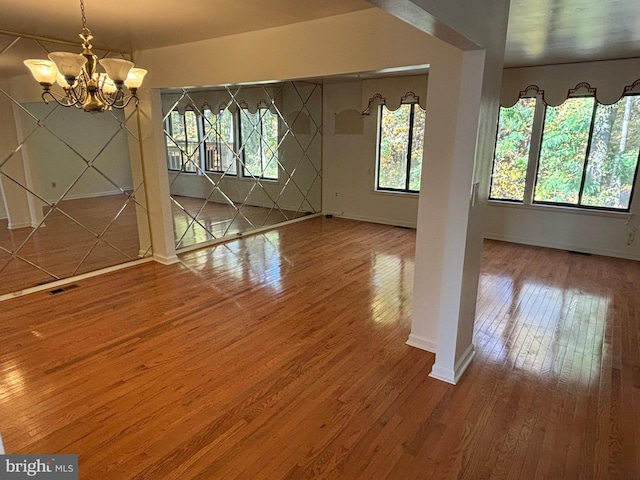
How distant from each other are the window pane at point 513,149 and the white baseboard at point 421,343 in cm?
397

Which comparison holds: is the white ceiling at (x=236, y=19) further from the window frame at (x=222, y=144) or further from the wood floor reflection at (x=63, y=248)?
the wood floor reflection at (x=63, y=248)

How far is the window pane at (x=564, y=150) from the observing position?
17.8 ft

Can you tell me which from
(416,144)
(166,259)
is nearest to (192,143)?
(166,259)

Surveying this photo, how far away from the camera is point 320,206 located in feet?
26.0

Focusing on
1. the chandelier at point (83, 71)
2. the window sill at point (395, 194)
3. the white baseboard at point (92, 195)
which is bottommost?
the white baseboard at point (92, 195)

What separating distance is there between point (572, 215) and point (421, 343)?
3.92 meters

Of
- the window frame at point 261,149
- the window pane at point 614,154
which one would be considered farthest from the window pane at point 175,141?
the window pane at point 614,154

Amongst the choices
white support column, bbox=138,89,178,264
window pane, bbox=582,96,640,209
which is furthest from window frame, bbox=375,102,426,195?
white support column, bbox=138,89,178,264

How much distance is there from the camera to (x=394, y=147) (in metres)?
6.96

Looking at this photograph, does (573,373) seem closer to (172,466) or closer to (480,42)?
(480,42)

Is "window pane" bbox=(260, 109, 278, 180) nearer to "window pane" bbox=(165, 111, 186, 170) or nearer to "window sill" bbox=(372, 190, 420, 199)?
"window pane" bbox=(165, 111, 186, 170)

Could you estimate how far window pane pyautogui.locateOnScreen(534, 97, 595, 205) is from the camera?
5418mm

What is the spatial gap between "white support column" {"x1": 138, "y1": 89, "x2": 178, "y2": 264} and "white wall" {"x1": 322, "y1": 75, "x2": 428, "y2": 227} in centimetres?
354

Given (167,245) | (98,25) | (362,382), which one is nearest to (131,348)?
(362,382)
